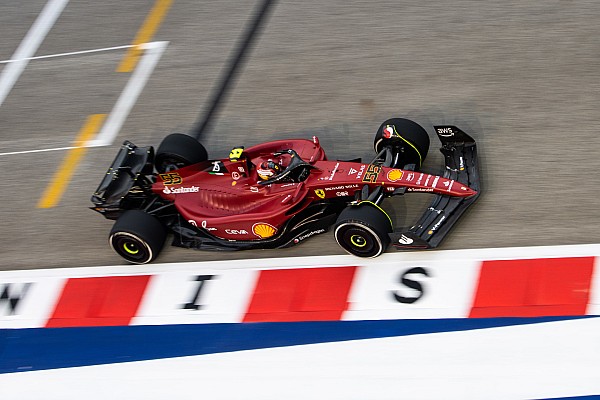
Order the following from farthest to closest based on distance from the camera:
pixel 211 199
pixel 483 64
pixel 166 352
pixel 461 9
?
pixel 461 9 < pixel 483 64 < pixel 211 199 < pixel 166 352

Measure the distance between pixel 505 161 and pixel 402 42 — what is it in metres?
2.67

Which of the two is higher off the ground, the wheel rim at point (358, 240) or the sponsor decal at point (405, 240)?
the sponsor decal at point (405, 240)

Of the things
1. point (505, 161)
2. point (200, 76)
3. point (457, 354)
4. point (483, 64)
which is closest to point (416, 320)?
point (457, 354)

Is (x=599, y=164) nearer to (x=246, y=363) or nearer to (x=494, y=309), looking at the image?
(x=494, y=309)

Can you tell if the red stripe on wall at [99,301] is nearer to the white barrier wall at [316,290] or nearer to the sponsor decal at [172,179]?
the white barrier wall at [316,290]

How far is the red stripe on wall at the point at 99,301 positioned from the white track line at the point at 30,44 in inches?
158

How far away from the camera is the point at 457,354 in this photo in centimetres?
711

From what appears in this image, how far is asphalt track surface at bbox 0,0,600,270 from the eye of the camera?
8461 mm

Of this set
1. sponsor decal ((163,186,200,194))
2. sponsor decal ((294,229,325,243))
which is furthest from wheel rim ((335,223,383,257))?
sponsor decal ((163,186,200,194))

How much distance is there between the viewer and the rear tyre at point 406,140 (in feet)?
27.5

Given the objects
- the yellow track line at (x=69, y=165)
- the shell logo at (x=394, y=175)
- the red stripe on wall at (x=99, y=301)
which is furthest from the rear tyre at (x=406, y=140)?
the yellow track line at (x=69, y=165)

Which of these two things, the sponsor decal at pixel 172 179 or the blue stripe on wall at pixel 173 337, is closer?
the blue stripe on wall at pixel 173 337

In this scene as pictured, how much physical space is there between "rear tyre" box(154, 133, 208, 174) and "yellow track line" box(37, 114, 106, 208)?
5.05 feet

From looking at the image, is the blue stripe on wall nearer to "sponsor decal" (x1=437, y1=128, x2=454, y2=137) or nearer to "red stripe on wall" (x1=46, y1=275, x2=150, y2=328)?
"red stripe on wall" (x1=46, y1=275, x2=150, y2=328)
